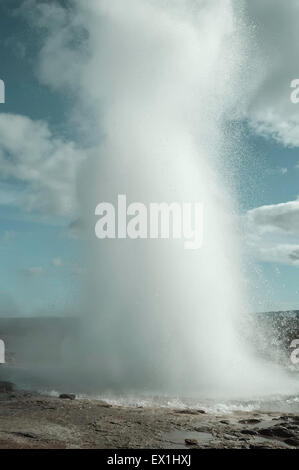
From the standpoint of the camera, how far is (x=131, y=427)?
14.1 meters

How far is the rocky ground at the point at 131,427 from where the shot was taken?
41.2 feet

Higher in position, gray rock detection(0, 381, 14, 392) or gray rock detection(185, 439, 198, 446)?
gray rock detection(0, 381, 14, 392)

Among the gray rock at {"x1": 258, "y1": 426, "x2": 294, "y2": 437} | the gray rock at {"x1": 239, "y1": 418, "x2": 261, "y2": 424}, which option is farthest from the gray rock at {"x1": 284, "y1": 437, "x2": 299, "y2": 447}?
the gray rock at {"x1": 239, "y1": 418, "x2": 261, "y2": 424}

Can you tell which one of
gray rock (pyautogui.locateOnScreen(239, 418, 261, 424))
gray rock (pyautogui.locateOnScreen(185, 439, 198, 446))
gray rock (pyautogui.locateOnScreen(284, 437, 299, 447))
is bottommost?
gray rock (pyautogui.locateOnScreen(284, 437, 299, 447))

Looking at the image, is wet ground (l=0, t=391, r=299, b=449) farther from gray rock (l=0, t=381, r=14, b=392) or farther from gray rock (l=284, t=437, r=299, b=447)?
gray rock (l=0, t=381, r=14, b=392)

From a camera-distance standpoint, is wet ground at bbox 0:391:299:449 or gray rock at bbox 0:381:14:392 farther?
gray rock at bbox 0:381:14:392

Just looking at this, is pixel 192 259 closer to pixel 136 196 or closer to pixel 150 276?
pixel 150 276

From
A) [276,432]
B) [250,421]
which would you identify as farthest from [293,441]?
[250,421]

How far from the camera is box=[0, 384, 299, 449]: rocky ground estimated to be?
41.2ft

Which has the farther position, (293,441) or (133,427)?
(133,427)

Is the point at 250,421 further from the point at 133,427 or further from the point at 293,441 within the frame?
the point at 133,427

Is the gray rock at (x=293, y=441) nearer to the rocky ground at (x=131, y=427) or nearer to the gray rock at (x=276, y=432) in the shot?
the rocky ground at (x=131, y=427)

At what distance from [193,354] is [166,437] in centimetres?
1046
